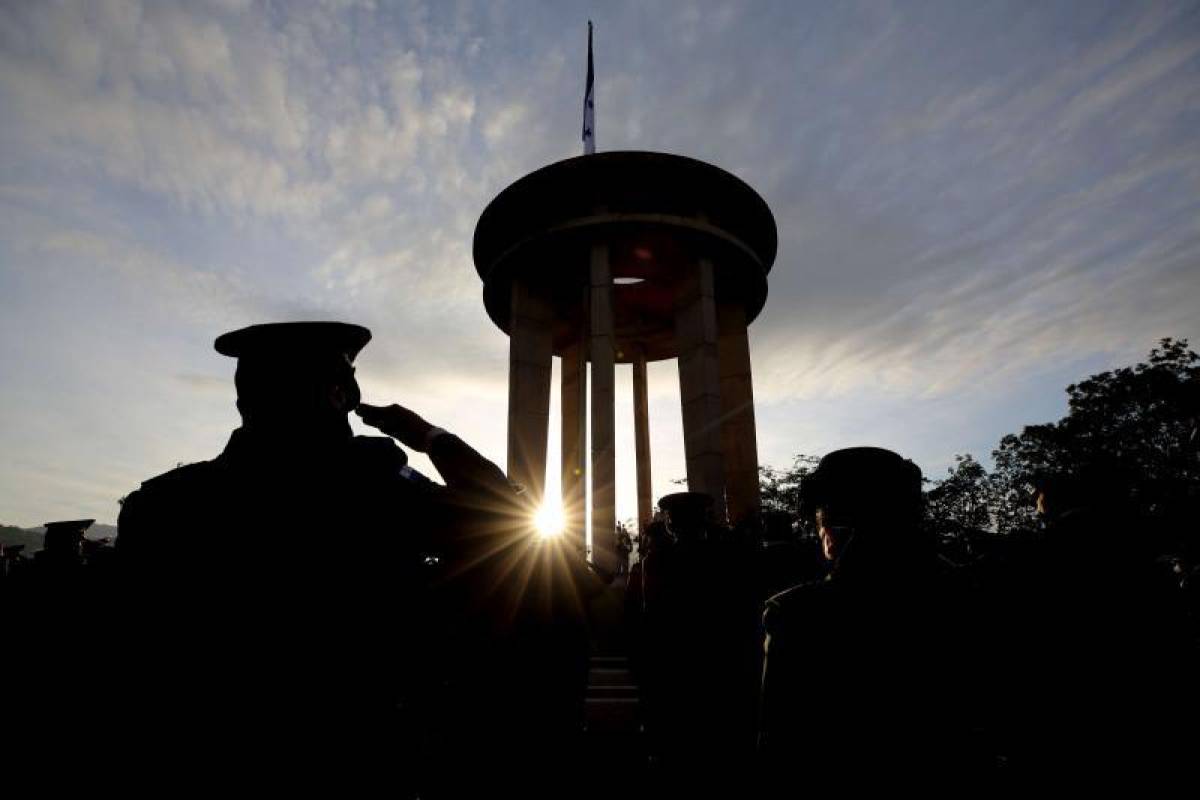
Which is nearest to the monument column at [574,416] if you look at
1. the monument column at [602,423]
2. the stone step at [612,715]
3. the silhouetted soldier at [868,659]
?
the monument column at [602,423]

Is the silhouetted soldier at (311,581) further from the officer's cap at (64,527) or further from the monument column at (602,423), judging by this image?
the monument column at (602,423)

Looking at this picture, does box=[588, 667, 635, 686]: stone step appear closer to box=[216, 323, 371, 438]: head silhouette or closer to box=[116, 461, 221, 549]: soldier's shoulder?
box=[216, 323, 371, 438]: head silhouette

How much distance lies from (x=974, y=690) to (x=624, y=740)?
493cm

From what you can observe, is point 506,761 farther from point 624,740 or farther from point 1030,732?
point 624,740

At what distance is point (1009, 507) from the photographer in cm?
4859

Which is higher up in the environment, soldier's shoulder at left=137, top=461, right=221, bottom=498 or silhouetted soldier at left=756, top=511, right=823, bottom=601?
soldier's shoulder at left=137, top=461, right=221, bottom=498

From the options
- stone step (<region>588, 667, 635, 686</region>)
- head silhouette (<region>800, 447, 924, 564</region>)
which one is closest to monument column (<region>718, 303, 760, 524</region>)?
stone step (<region>588, 667, 635, 686</region>)

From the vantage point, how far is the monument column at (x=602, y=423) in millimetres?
16719

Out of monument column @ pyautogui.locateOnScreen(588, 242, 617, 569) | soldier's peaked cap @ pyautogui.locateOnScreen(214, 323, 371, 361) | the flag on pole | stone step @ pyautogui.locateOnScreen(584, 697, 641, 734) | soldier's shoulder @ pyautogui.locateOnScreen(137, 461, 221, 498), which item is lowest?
stone step @ pyautogui.locateOnScreen(584, 697, 641, 734)

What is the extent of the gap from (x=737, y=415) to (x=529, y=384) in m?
7.00

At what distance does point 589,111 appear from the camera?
2050 centimetres

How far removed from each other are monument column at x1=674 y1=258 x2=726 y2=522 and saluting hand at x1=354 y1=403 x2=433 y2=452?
46.7 ft

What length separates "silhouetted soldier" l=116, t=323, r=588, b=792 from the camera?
1.32m


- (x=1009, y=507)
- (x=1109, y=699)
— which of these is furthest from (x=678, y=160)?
(x=1009, y=507)
